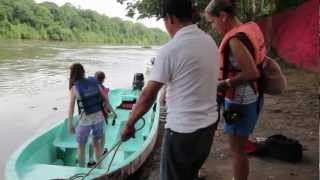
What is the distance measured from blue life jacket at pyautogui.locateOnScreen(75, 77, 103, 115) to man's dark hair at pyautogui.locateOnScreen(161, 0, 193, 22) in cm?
283

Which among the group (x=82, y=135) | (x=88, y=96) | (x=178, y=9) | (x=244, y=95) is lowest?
(x=82, y=135)

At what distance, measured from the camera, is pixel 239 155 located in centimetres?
362

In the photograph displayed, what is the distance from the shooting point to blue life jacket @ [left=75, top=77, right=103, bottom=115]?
527 cm

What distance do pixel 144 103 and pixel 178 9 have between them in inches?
22.2

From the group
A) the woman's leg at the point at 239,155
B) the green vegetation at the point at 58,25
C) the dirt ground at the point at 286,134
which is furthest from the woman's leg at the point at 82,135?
the green vegetation at the point at 58,25

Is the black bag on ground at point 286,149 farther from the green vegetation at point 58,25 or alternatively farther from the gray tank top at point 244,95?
the green vegetation at point 58,25

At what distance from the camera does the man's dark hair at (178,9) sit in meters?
2.56

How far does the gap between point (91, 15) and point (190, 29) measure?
96105 millimetres

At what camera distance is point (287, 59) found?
15.5 meters

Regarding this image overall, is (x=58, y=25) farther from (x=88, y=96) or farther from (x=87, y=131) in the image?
(x=88, y=96)

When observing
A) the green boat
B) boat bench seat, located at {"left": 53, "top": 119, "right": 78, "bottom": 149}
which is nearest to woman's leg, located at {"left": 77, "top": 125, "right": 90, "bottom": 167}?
the green boat

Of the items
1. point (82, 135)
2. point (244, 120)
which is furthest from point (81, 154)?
point (244, 120)

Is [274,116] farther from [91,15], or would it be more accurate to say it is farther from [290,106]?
[91,15]

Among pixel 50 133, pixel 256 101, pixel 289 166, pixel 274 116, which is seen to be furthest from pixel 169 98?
pixel 274 116
